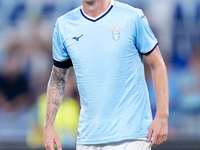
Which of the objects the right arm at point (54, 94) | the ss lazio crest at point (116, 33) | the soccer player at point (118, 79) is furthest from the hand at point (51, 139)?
the ss lazio crest at point (116, 33)

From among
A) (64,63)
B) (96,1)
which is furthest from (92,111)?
(96,1)

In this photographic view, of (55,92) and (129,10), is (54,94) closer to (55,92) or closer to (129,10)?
(55,92)

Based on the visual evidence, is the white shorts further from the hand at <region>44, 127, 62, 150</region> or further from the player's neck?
the player's neck

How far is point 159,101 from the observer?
3.99m

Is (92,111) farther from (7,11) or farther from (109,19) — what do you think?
(7,11)

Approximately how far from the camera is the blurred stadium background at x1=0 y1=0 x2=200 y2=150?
8953 mm

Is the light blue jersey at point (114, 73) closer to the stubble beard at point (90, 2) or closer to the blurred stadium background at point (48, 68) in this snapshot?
the stubble beard at point (90, 2)

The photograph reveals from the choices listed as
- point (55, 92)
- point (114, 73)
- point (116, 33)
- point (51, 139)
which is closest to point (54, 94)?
point (55, 92)

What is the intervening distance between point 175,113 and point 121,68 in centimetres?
521

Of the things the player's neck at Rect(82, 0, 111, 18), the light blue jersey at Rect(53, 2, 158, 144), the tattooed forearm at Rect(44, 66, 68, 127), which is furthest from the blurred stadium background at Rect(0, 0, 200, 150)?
the player's neck at Rect(82, 0, 111, 18)

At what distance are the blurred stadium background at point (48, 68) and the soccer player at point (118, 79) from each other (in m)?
4.69

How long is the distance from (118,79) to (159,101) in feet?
1.11

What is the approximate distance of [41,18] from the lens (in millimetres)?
9688

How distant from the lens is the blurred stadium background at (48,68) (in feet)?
29.4
